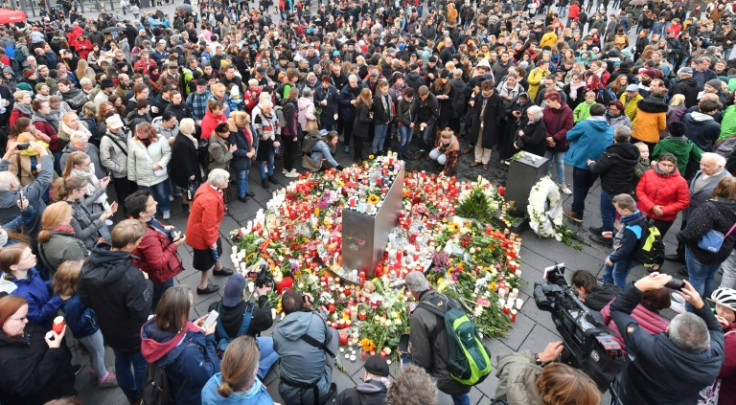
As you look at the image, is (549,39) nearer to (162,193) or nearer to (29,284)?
(162,193)

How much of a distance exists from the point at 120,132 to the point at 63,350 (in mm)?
3958

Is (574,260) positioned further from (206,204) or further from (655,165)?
(206,204)

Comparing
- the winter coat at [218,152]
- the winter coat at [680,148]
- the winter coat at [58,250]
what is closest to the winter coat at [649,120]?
the winter coat at [680,148]

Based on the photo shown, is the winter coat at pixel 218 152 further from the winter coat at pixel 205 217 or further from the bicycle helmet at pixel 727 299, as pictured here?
the bicycle helmet at pixel 727 299

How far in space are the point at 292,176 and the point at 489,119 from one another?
399 centimetres

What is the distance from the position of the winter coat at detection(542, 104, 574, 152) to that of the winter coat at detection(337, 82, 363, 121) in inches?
147

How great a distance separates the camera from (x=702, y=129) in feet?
24.0

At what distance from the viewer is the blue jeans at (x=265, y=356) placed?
14.8 ft

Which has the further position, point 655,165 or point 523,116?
point 523,116

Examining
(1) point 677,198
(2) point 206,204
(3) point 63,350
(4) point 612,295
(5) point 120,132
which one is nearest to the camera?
(3) point 63,350

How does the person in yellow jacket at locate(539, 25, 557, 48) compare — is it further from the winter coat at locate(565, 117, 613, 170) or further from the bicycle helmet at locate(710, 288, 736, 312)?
the bicycle helmet at locate(710, 288, 736, 312)

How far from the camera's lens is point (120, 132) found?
262 inches

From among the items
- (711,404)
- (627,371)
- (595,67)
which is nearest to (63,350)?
(627,371)

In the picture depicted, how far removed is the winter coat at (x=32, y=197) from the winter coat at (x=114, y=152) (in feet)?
2.26
